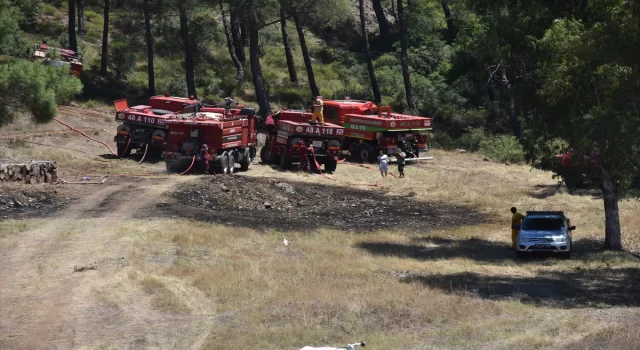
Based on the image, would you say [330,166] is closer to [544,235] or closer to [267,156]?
[267,156]

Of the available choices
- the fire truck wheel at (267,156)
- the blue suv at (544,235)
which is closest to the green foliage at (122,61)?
the fire truck wheel at (267,156)

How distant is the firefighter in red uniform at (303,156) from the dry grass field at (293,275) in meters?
3.16

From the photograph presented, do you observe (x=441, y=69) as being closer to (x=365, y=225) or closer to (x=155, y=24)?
(x=155, y=24)

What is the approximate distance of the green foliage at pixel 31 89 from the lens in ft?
77.3

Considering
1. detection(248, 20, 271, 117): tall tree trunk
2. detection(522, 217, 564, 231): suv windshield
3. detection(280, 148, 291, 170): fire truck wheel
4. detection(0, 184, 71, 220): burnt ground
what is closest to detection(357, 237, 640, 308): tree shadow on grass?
detection(522, 217, 564, 231): suv windshield

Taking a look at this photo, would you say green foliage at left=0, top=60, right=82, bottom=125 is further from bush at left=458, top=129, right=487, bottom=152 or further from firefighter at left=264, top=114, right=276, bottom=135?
bush at left=458, top=129, right=487, bottom=152

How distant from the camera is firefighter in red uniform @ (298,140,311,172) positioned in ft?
135

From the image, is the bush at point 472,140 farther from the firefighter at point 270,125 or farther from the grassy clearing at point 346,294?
the grassy clearing at point 346,294

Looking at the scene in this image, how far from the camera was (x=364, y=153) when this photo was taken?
46.9m

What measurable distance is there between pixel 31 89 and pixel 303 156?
18855 mm

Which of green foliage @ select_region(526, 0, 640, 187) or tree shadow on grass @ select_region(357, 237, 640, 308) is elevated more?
green foliage @ select_region(526, 0, 640, 187)

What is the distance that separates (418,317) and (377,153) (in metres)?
29.0

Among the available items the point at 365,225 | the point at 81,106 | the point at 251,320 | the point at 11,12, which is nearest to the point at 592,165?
the point at 365,225

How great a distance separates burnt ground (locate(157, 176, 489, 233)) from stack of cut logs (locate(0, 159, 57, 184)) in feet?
15.1
